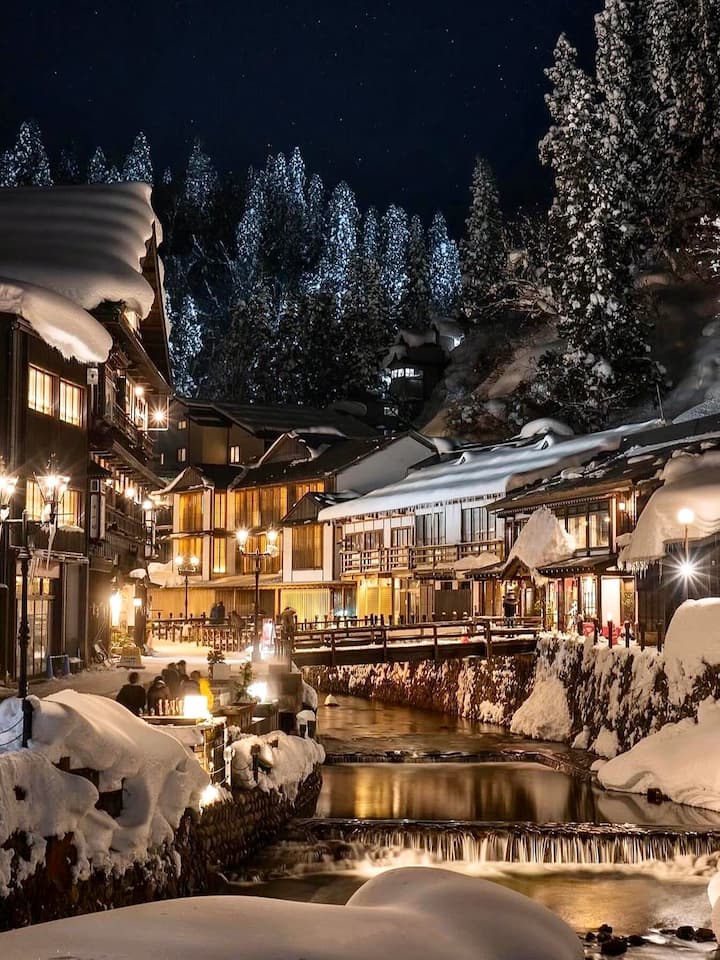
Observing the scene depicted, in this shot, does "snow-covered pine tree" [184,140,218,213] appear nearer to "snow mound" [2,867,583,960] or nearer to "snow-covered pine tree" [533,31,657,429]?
"snow-covered pine tree" [533,31,657,429]

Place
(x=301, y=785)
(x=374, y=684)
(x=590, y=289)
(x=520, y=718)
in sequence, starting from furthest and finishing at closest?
(x=590, y=289) → (x=374, y=684) → (x=520, y=718) → (x=301, y=785)

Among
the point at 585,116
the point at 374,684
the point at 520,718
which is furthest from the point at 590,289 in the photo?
the point at 520,718

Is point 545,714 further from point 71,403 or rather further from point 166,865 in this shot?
point 166,865

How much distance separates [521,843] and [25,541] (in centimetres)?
1106

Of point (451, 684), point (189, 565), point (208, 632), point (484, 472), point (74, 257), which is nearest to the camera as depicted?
point (74, 257)

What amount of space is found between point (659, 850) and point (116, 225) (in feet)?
92.8

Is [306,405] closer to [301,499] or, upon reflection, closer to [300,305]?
[300,305]

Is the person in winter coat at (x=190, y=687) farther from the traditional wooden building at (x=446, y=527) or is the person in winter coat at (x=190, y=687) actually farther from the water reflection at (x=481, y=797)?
the traditional wooden building at (x=446, y=527)

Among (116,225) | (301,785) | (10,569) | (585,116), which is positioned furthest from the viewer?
(585,116)

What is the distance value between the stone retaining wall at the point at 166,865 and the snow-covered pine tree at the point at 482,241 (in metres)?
66.9

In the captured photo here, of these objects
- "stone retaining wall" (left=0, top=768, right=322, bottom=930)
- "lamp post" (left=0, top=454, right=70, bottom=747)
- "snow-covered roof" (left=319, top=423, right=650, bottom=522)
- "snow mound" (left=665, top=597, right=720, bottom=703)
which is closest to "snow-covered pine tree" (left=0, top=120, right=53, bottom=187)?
"snow-covered roof" (left=319, top=423, right=650, bottom=522)

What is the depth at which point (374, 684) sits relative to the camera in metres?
46.1

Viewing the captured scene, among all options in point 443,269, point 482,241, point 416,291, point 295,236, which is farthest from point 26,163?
point 482,241

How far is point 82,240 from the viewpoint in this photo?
37.3 metres
